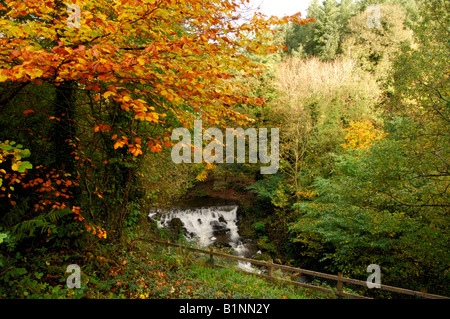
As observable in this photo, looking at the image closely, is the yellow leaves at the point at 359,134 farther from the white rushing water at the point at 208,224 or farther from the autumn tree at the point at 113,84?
the autumn tree at the point at 113,84

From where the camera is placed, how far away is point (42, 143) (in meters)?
4.63

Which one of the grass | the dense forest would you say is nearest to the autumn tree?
the dense forest

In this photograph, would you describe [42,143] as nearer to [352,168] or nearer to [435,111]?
[435,111]

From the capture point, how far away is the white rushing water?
49.8 ft

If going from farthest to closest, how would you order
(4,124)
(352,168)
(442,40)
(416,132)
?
(352,168)
(416,132)
(442,40)
(4,124)

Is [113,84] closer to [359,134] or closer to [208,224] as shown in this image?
[359,134]

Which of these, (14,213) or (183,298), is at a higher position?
(14,213)

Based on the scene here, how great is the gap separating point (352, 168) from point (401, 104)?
4.55m

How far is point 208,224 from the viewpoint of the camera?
17250 millimetres

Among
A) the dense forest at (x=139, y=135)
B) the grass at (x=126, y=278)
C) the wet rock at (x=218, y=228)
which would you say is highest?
the dense forest at (x=139, y=135)

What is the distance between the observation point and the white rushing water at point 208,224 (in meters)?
15.2

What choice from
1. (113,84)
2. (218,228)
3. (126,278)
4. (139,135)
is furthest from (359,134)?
(126,278)

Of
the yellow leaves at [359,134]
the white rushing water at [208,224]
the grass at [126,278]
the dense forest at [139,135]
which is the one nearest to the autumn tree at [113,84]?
the dense forest at [139,135]

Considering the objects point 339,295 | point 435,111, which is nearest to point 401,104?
point 435,111
